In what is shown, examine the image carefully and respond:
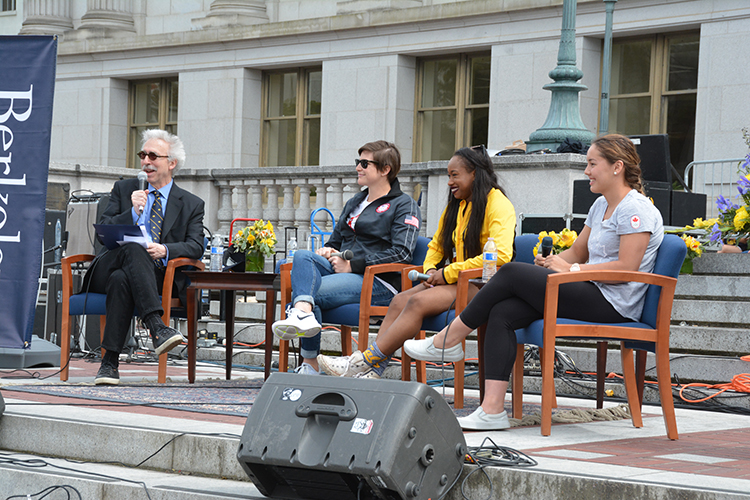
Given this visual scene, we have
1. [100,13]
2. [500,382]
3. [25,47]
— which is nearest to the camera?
[500,382]

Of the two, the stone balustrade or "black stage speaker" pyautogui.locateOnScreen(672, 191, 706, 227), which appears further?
the stone balustrade

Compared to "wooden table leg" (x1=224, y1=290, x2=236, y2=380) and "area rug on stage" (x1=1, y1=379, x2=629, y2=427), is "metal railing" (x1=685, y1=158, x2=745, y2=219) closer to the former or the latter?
"wooden table leg" (x1=224, y1=290, x2=236, y2=380)

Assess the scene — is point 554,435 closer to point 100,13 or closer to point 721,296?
point 721,296

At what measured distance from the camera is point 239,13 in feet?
64.6

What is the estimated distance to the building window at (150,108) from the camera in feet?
71.0

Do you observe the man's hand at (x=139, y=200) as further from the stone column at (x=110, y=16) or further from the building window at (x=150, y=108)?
the stone column at (x=110, y=16)

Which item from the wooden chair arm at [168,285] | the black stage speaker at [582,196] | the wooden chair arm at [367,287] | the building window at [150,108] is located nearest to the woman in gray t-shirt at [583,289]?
the wooden chair arm at [367,287]

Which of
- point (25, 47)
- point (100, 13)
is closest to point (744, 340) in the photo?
point (25, 47)

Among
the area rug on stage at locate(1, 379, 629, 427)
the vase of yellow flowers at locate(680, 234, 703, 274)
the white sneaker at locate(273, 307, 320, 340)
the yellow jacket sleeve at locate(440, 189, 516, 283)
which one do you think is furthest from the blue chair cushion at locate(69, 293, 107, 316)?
the vase of yellow flowers at locate(680, 234, 703, 274)

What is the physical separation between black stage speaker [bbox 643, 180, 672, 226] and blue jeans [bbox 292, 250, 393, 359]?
4.07 m

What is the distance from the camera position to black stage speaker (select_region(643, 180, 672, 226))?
30.0 ft

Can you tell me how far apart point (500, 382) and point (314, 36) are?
1494 cm

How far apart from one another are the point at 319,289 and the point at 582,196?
4.23 meters

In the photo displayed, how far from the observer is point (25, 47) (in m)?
6.35
